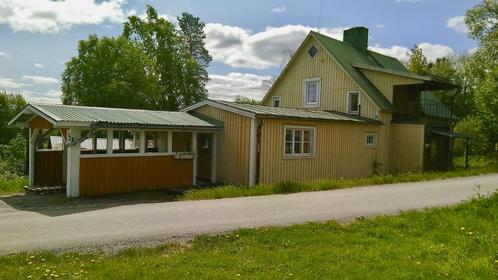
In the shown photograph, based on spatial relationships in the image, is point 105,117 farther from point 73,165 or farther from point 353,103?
point 353,103

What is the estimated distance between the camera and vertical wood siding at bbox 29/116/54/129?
14327mm

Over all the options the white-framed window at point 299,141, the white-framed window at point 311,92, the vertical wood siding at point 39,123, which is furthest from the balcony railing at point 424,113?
the vertical wood siding at point 39,123

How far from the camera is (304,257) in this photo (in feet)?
20.6

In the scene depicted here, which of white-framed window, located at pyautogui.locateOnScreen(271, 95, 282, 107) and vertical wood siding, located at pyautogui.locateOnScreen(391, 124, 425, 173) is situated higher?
white-framed window, located at pyautogui.locateOnScreen(271, 95, 282, 107)

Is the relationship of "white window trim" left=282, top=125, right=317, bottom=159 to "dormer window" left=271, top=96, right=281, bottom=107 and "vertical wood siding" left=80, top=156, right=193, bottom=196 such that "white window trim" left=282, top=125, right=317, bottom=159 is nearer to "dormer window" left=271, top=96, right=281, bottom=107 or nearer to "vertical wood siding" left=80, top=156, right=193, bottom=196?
"vertical wood siding" left=80, top=156, right=193, bottom=196

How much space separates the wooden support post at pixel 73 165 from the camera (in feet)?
42.7

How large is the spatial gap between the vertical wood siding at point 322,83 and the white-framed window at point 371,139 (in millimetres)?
1221

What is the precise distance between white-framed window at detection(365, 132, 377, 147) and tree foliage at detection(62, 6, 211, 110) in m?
25.6

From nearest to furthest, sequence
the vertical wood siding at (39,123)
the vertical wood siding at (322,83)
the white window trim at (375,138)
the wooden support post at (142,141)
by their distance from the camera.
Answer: the vertical wood siding at (39,123), the wooden support post at (142,141), the white window trim at (375,138), the vertical wood siding at (322,83)

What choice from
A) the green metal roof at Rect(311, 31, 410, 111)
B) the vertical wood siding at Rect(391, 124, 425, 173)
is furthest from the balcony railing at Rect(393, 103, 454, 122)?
the green metal roof at Rect(311, 31, 410, 111)

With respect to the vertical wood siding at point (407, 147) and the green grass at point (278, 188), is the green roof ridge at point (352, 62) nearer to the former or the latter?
the vertical wood siding at point (407, 147)

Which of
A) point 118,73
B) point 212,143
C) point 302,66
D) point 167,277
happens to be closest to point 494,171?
point 302,66

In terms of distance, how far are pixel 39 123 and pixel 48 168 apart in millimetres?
2167

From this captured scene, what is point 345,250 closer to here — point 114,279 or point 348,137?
point 114,279
